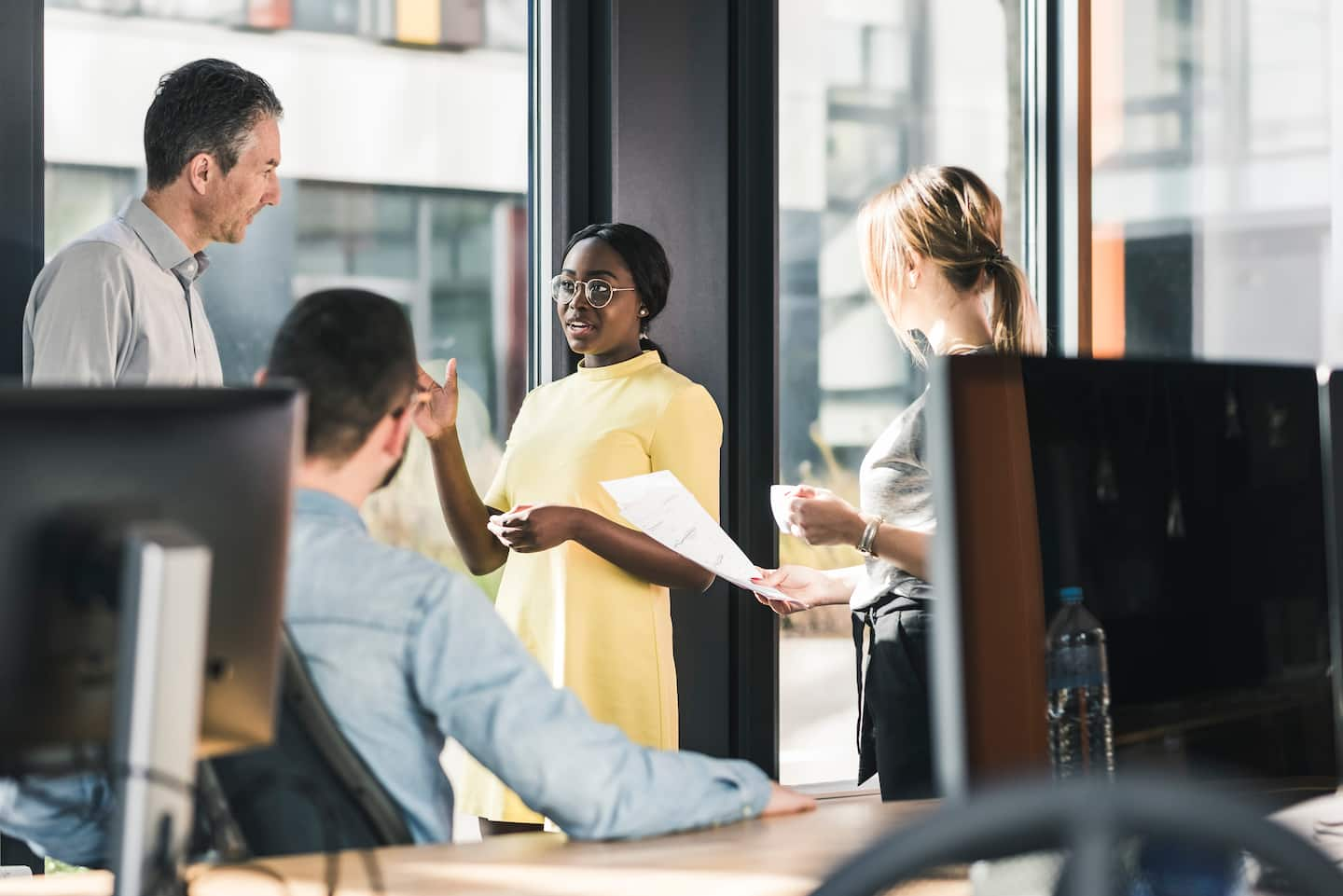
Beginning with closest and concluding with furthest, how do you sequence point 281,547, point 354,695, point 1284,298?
point 281,547, point 354,695, point 1284,298

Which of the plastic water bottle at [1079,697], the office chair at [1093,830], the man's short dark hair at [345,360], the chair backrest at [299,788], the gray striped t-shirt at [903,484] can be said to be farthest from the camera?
the gray striped t-shirt at [903,484]

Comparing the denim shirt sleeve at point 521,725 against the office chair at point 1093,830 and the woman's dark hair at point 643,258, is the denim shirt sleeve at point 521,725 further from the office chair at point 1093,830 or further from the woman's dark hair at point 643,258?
the woman's dark hair at point 643,258

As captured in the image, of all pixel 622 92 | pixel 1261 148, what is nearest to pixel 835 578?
pixel 622 92

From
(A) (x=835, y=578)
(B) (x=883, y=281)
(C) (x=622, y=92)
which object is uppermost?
(C) (x=622, y=92)

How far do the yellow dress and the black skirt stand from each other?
401 millimetres

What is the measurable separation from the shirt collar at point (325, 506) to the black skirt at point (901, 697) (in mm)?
A: 927

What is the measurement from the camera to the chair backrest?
114 cm

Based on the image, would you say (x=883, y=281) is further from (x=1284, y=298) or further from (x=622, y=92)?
(x=1284, y=298)

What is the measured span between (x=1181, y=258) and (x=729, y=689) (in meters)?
1.60

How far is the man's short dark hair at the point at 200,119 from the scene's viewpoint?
6.86 ft

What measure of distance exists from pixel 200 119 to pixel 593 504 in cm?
86

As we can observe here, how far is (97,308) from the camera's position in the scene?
1.95 m

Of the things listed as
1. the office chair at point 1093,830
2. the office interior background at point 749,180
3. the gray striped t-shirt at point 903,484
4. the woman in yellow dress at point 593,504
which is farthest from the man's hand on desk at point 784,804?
the office interior background at point 749,180

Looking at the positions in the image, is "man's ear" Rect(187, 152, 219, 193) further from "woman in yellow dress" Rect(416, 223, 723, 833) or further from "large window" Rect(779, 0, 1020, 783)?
"large window" Rect(779, 0, 1020, 783)
